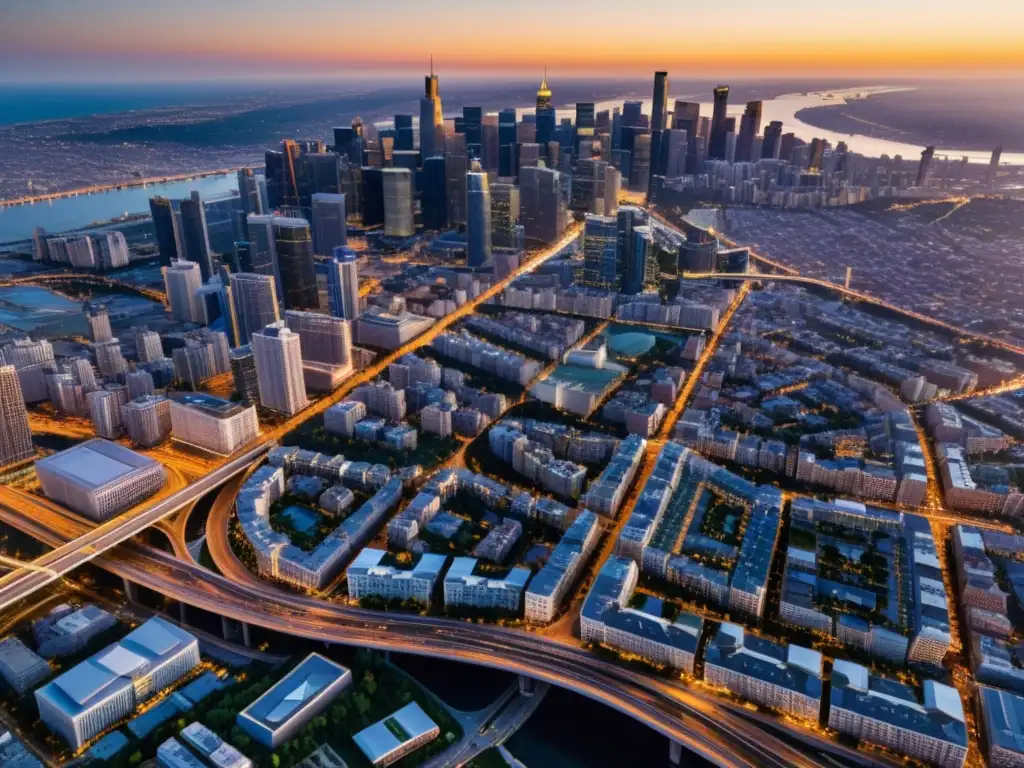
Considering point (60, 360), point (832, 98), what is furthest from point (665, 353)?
point (832, 98)

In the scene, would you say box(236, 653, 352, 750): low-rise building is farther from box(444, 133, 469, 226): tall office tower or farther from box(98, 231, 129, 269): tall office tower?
box(444, 133, 469, 226): tall office tower

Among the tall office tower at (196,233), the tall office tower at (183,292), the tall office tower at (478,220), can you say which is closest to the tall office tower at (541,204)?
the tall office tower at (478,220)

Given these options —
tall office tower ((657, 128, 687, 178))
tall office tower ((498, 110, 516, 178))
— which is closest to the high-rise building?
tall office tower ((498, 110, 516, 178))

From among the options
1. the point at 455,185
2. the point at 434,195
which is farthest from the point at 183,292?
the point at 455,185

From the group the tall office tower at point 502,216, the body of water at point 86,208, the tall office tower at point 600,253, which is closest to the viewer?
the tall office tower at point 600,253

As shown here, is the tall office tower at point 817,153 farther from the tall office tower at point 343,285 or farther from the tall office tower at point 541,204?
the tall office tower at point 343,285

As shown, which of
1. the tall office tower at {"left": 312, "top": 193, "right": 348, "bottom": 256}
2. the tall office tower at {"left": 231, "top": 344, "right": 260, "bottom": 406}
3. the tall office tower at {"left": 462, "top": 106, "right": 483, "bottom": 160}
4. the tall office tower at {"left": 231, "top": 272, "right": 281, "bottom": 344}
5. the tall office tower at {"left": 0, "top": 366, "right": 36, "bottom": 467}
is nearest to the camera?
Result: the tall office tower at {"left": 0, "top": 366, "right": 36, "bottom": 467}
